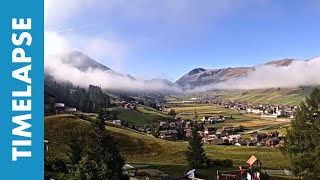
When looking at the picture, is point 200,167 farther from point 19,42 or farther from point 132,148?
point 19,42

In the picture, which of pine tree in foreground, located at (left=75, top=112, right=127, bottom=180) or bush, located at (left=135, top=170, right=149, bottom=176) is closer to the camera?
pine tree in foreground, located at (left=75, top=112, right=127, bottom=180)

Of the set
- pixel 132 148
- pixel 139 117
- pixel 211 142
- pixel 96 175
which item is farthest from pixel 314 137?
pixel 139 117

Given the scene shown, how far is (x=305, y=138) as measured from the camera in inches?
1745

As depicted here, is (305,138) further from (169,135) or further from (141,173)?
(169,135)

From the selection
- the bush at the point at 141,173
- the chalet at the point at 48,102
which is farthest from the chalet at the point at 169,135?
the bush at the point at 141,173

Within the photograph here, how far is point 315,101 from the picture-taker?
4509cm

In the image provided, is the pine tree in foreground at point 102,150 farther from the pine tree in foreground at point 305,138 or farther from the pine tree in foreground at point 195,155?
the pine tree in foreground at point 195,155

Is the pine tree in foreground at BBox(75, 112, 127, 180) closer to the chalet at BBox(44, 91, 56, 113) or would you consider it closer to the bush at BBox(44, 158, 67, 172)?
the bush at BBox(44, 158, 67, 172)

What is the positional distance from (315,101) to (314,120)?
226 cm

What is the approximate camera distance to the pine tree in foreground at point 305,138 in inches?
1656

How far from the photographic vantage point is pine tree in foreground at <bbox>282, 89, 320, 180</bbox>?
42062mm

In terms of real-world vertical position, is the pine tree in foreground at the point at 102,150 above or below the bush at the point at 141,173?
above

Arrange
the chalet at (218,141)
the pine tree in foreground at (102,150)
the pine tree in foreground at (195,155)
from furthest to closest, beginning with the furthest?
the chalet at (218,141), the pine tree in foreground at (195,155), the pine tree in foreground at (102,150)

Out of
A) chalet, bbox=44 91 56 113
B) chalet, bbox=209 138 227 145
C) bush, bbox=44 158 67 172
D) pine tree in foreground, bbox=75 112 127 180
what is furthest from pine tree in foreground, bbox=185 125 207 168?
chalet, bbox=209 138 227 145
